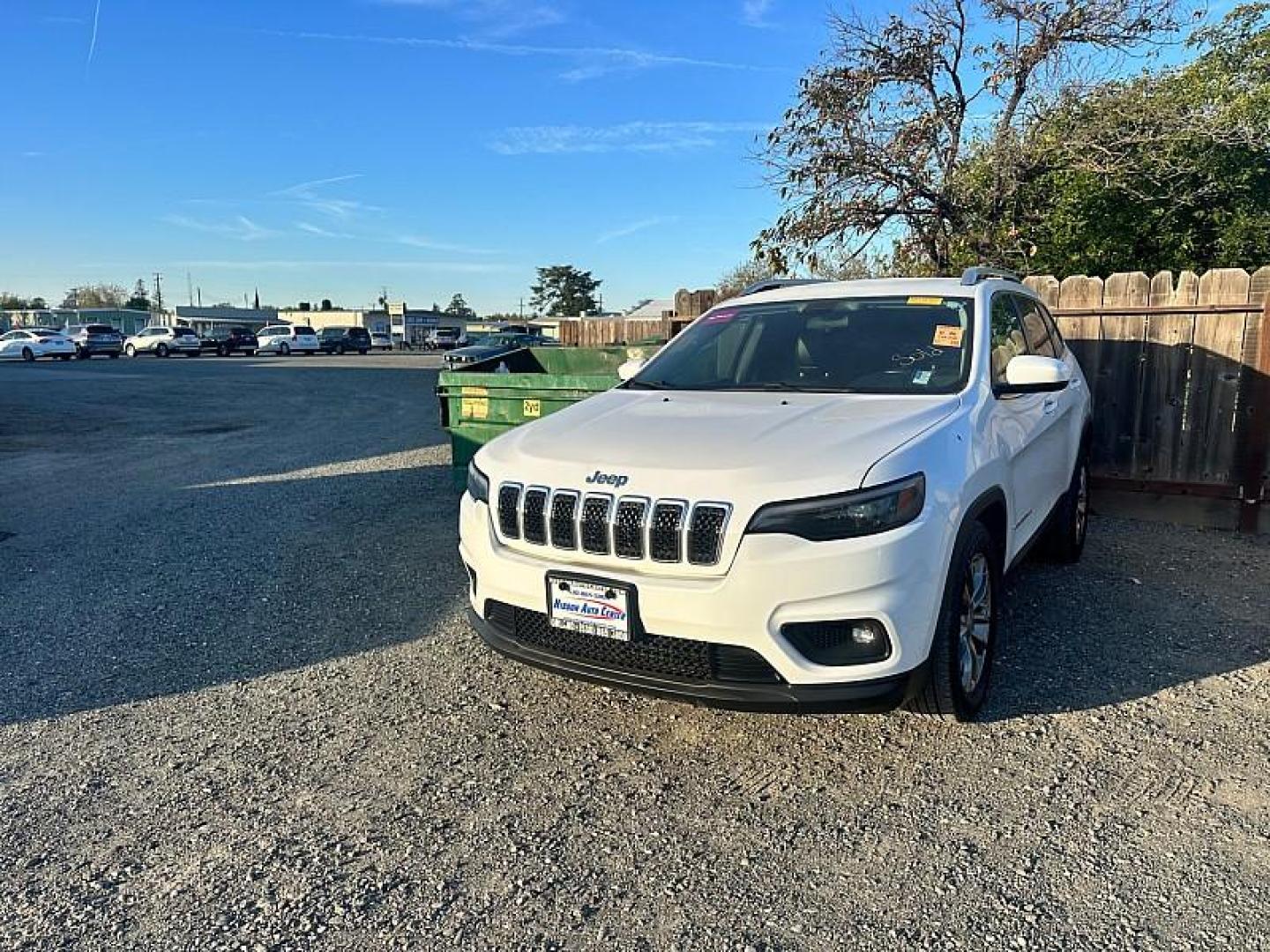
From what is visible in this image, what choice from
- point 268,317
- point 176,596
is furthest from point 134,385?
point 268,317

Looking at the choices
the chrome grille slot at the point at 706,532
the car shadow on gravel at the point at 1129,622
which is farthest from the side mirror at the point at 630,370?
the car shadow on gravel at the point at 1129,622

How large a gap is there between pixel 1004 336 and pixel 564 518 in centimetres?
258

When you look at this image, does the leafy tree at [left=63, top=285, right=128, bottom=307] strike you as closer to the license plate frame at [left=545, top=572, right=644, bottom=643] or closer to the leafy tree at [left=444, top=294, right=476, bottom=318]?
the leafy tree at [left=444, top=294, right=476, bottom=318]

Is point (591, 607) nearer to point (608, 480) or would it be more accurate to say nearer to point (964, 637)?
point (608, 480)

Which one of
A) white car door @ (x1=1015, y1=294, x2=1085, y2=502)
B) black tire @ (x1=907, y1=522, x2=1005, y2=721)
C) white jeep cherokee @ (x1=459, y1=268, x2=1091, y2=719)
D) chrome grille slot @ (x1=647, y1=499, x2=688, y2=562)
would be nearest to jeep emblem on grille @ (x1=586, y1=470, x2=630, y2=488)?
white jeep cherokee @ (x1=459, y1=268, x2=1091, y2=719)

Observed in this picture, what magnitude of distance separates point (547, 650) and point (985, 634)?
1783 millimetres

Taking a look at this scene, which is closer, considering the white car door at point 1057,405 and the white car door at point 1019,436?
the white car door at point 1019,436

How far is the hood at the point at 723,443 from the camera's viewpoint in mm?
2840

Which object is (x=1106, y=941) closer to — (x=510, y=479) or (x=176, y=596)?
(x=510, y=479)

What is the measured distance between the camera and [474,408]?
23.1 feet

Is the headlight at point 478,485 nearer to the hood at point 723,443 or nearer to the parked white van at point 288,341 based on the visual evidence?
the hood at point 723,443

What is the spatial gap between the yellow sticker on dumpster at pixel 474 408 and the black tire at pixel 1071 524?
4239 mm

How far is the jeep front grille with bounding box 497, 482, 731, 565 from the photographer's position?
282cm

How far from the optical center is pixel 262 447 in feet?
37.1
